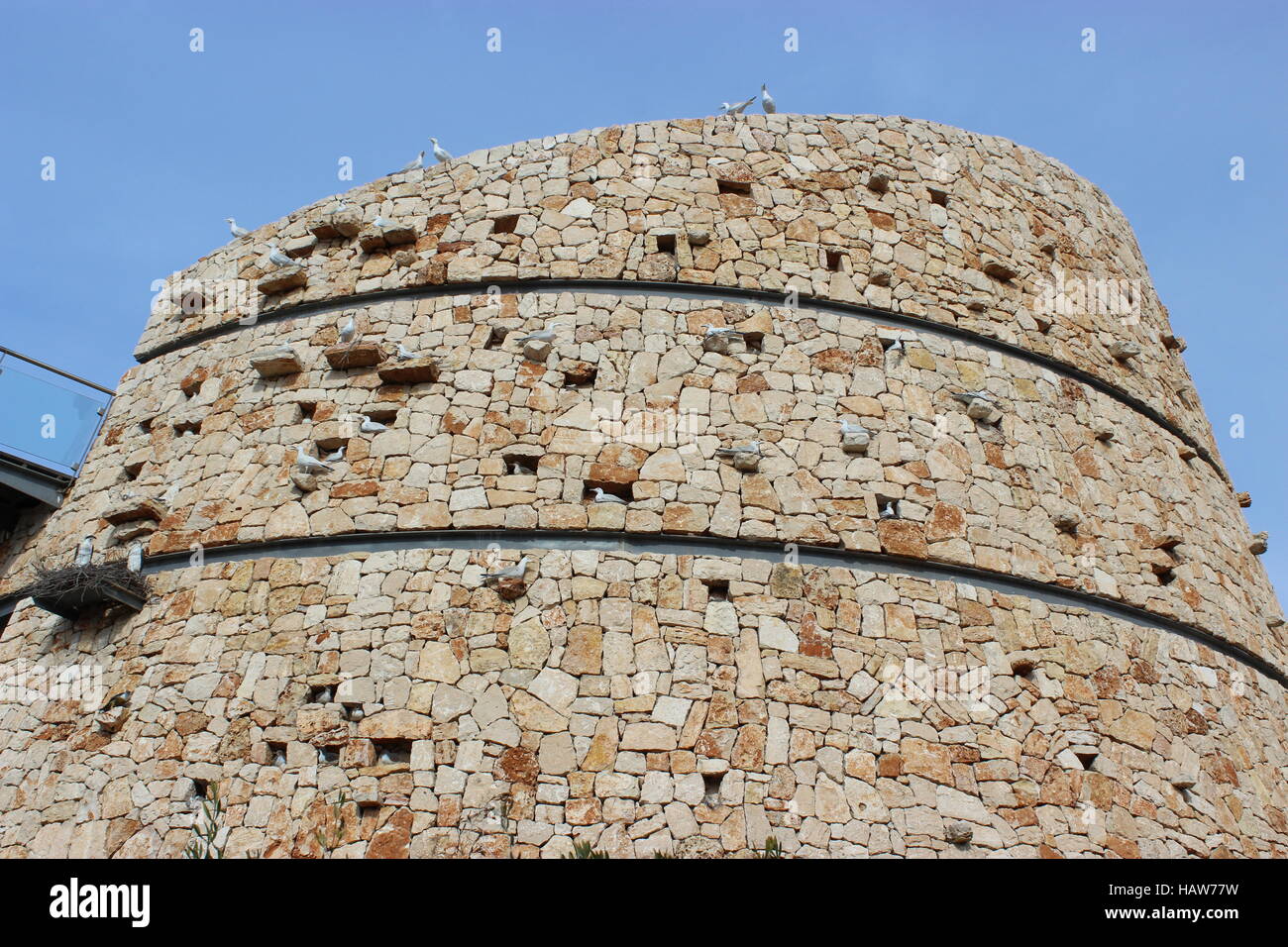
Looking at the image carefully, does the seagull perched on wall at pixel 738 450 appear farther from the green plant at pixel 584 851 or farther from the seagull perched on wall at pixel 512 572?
the green plant at pixel 584 851

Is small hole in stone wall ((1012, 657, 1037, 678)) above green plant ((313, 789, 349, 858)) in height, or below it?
above

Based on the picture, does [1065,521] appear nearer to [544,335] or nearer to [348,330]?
[544,335]

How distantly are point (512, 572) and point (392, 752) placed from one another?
5.37ft

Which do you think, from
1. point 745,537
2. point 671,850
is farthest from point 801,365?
point 671,850

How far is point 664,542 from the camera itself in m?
9.20

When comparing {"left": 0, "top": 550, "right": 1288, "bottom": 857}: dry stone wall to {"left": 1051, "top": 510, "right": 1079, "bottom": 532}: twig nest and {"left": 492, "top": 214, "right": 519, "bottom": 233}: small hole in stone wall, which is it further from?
{"left": 492, "top": 214, "right": 519, "bottom": 233}: small hole in stone wall

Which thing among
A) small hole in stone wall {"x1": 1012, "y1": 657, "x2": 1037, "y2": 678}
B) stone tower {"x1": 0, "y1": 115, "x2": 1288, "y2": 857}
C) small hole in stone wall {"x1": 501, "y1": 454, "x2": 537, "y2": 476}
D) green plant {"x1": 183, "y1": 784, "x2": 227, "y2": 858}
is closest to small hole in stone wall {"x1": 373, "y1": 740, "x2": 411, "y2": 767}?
stone tower {"x1": 0, "y1": 115, "x2": 1288, "y2": 857}

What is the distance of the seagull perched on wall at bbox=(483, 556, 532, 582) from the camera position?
8898mm

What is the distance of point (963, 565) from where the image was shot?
945cm

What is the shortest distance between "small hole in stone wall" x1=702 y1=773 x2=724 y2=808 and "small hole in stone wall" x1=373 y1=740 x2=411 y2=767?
7.13ft

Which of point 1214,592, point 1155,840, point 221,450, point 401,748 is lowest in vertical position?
point 1155,840
